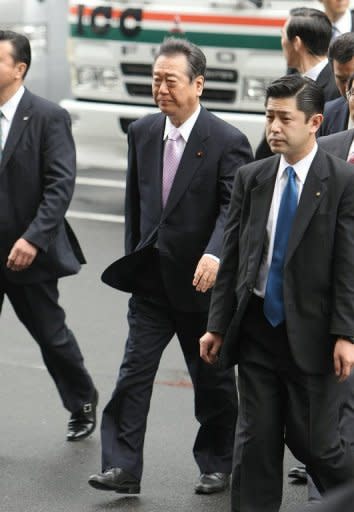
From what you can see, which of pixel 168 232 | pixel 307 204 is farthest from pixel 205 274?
pixel 307 204

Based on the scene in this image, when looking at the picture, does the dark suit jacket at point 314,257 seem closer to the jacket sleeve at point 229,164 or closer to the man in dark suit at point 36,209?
the jacket sleeve at point 229,164

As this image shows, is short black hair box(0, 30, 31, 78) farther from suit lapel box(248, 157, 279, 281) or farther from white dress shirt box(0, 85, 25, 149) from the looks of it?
suit lapel box(248, 157, 279, 281)

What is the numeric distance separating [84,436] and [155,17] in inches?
209

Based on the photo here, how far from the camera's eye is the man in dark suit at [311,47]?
22.2ft

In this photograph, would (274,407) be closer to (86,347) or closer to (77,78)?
(86,347)

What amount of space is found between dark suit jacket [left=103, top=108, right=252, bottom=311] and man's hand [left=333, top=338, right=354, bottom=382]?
105 cm

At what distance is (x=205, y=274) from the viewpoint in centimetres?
546

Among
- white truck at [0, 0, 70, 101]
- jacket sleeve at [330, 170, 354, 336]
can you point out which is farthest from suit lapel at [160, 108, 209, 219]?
white truck at [0, 0, 70, 101]

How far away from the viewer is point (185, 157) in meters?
5.71

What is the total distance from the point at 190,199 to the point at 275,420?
3.81 ft

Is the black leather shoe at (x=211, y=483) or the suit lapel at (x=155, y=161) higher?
the suit lapel at (x=155, y=161)

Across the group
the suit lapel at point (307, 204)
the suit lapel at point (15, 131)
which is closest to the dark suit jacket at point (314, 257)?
the suit lapel at point (307, 204)

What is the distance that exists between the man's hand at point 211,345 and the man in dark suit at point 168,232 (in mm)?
646

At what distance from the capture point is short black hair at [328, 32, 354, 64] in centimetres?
598
